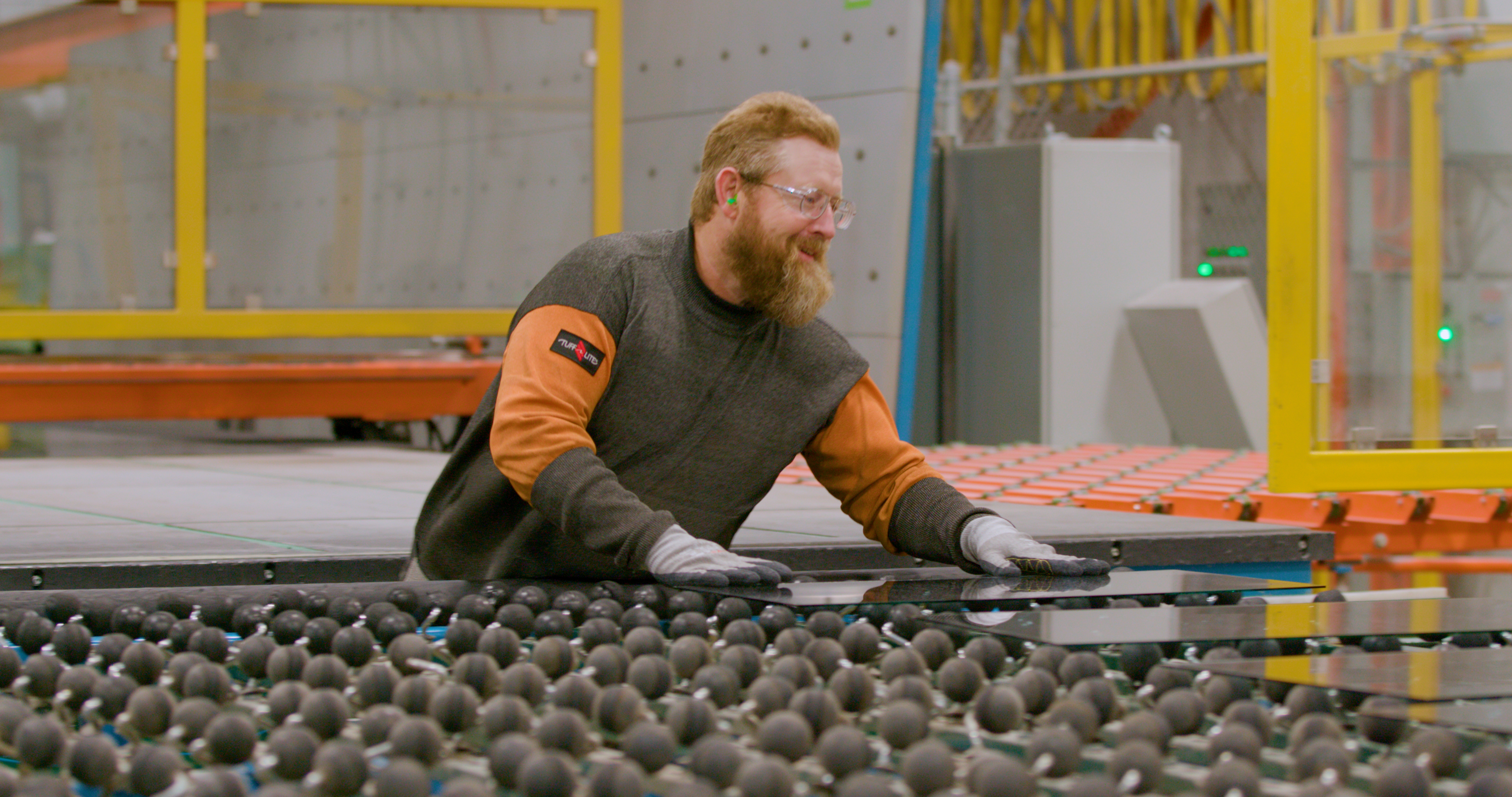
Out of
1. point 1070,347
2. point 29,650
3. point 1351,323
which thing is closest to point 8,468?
point 29,650

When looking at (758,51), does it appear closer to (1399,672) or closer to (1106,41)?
(1106,41)

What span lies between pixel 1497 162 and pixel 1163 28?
555 centimetres

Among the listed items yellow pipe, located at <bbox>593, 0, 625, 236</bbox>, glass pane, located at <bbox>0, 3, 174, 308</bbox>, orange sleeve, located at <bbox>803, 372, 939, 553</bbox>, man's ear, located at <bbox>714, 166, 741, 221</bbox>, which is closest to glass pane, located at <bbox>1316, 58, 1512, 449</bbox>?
orange sleeve, located at <bbox>803, 372, 939, 553</bbox>

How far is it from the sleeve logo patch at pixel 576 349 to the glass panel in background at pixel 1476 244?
275 cm

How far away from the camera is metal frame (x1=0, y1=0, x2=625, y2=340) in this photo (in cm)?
587

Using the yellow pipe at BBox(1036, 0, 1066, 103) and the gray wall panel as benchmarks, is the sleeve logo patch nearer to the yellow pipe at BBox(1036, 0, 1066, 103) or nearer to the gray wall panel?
the gray wall panel

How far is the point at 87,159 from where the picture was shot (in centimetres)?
582

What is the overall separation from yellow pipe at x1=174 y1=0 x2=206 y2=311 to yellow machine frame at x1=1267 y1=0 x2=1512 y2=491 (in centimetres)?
401

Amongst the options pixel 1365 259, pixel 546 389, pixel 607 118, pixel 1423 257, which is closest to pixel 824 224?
pixel 546 389

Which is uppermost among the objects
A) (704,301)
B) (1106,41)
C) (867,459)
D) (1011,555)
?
(1106,41)

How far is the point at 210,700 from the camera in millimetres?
1269

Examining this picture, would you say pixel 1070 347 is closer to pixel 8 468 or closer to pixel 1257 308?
pixel 1257 308

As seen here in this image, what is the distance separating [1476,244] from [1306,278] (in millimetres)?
604

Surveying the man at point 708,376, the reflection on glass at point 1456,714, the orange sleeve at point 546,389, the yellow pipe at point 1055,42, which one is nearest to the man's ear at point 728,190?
the man at point 708,376
